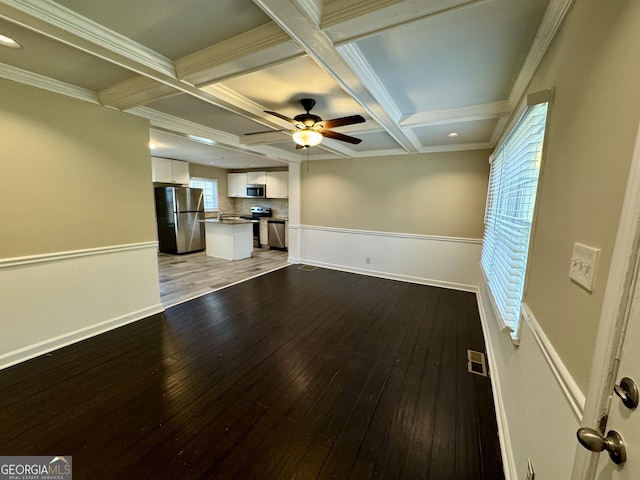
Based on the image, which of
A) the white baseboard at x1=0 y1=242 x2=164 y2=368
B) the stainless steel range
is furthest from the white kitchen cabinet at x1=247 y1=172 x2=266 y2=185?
the white baseboard at x1=0 y1=242 x2=164 y2=368

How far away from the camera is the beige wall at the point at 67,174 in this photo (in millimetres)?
2088

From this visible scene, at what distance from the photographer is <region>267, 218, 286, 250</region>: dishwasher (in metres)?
7.08

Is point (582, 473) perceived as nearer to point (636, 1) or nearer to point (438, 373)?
point (636, 1)

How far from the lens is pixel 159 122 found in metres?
2.98

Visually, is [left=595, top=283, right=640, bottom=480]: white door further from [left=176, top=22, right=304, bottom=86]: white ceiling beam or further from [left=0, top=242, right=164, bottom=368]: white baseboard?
[left=0, top=242, right=164, bottom=368]: white baseboard

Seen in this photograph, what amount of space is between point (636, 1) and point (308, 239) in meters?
5.09

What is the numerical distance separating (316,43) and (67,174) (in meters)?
2.51

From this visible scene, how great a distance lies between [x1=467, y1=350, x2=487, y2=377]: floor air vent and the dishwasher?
533 cm

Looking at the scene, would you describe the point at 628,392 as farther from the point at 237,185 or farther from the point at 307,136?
the point at 237,185

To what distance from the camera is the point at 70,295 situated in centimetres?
248

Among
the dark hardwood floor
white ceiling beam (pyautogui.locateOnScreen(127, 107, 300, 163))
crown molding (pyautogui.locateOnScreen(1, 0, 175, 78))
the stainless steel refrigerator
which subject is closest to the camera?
crown molding (pyautogui.locateOnScreen(1, 0, 175, 78))

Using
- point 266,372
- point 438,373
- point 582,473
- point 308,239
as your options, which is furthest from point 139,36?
point 308,239

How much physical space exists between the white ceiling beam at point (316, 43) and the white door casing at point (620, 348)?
1384 mm

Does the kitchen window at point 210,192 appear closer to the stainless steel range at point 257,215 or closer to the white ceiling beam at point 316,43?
the stainless steel range at point 257,215
